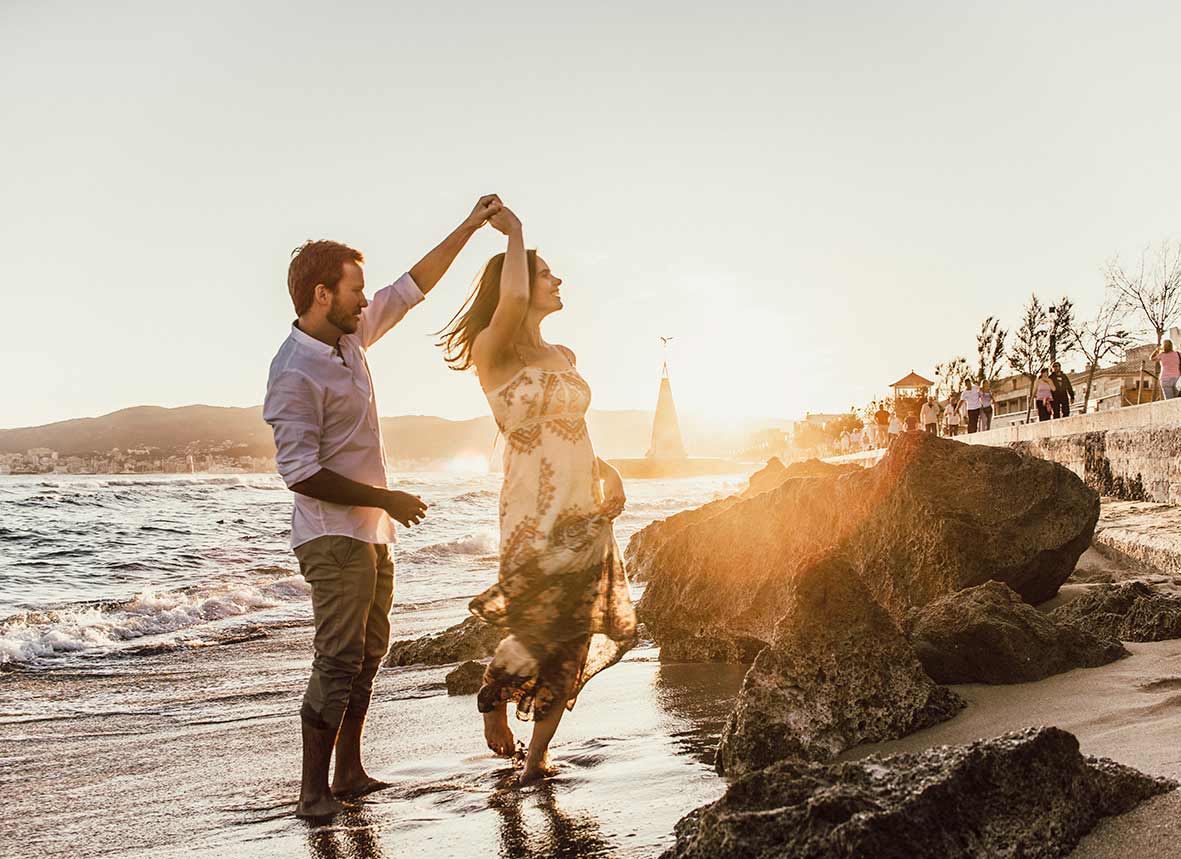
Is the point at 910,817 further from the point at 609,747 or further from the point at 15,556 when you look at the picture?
the point at 15,556

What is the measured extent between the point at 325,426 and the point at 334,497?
29 cm

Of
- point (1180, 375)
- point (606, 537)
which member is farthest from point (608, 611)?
point (1180, 375)

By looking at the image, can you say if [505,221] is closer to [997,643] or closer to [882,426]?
[997,643]

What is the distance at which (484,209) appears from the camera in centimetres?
390

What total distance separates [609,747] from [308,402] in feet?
5.61

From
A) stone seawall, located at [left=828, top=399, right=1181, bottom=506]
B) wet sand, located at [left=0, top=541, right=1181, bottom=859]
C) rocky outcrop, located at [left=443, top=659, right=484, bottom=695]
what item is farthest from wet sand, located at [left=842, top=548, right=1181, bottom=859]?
stone seawall, located at [left=828, top=399, right=1181, bottom=506]

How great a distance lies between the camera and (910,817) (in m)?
1.96

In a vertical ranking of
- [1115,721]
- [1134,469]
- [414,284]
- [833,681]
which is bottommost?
[1115,721]

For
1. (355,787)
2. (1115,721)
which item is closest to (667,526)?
(355,787)

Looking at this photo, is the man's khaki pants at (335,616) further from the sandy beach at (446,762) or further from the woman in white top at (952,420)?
the woman in white top at (952,420)

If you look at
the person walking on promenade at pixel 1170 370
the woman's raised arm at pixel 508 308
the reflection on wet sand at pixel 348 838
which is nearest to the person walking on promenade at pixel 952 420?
the person walking on promenade at pixel 1170 370

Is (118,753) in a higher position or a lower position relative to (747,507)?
lower

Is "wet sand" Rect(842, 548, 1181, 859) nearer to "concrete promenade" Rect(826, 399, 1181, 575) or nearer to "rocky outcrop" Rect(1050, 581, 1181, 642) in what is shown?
"rocky outcrop" Rect(1050, 581, 1181, 642)

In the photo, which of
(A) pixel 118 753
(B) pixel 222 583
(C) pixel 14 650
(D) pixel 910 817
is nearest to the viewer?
(D) pixel 910 817
